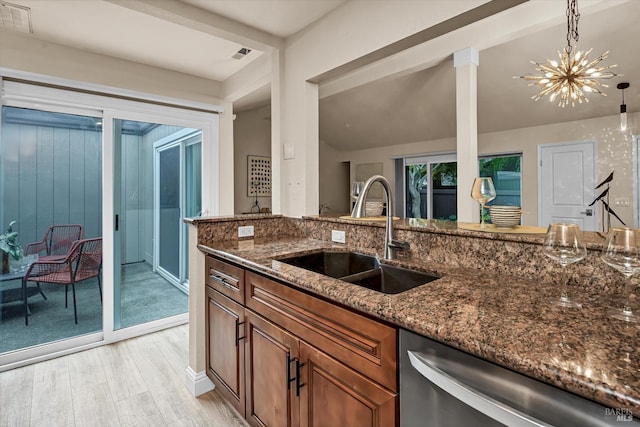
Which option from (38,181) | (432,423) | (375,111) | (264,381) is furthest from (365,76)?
(432,423)

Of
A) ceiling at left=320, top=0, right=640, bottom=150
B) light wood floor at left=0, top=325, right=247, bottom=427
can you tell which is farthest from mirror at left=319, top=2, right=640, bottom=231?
light wood floor at left=0, top=325, right=247, bottom=427

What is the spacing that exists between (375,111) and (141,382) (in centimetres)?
513

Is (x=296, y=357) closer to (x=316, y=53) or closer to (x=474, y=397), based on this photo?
(x=474, y=397)

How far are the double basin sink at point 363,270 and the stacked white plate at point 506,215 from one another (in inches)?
16.7

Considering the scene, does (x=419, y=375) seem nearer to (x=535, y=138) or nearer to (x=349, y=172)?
(x=535, y=138)

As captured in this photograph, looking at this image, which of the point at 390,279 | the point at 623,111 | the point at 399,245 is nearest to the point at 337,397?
the point at 390,279

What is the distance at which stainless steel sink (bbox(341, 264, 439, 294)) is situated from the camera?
54.6 inches

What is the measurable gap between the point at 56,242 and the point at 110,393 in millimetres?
1342

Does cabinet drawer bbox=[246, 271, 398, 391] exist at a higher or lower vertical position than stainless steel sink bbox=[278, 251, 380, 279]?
lower

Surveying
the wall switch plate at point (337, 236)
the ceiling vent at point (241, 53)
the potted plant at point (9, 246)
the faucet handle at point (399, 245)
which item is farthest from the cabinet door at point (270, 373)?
the ceiling vent at point (241, 53)

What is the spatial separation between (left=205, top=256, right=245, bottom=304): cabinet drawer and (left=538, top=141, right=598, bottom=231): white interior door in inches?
201

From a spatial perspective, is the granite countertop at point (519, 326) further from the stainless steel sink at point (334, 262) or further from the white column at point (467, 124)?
the white column at point (467, 124)

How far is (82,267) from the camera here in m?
2.71

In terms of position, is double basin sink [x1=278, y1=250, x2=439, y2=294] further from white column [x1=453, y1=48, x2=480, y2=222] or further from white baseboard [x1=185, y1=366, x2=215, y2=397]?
white column [x1=453, y1=48, x2=480, y2=222]
